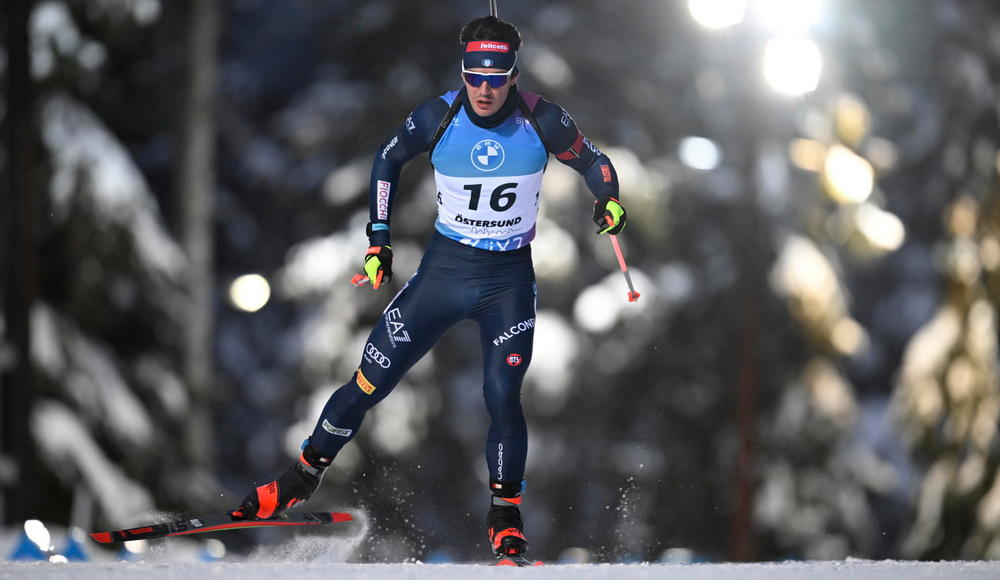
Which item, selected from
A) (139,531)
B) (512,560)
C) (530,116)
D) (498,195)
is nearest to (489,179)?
(498,195)

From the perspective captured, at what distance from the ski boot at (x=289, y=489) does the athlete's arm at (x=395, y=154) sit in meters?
1.16

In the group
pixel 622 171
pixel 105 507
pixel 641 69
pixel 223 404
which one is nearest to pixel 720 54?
pixel 641 69

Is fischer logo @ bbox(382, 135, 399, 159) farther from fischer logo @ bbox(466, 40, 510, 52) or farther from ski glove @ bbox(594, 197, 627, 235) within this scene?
ski glove @ bbox(594, 197, 627, 235)

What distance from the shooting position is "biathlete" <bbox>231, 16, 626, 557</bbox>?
17.9 feet

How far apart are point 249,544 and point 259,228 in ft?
10.9

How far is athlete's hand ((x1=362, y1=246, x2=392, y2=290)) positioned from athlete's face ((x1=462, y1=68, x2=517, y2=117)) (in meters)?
0.81

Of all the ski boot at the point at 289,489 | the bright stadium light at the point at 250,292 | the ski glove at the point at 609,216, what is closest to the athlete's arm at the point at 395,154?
the ski glove at the point at 609,216

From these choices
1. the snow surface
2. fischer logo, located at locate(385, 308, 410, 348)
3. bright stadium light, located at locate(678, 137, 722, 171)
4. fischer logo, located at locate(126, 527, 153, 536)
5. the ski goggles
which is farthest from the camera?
bright stadium light, located at locate(678, 137, 722, 171)

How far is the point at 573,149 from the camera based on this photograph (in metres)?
5.67

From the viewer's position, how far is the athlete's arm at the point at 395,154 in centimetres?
559

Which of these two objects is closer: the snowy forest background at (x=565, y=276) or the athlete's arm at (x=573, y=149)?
the athlete's arm at (x=573, y=149)

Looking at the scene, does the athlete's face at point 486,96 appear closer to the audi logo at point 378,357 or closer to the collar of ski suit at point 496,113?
the collar of ski suit at point 496,113

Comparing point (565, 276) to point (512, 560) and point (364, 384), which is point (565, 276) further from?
point (512, 560)

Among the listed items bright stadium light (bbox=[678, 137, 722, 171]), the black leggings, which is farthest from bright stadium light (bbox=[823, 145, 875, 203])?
the black leggings
